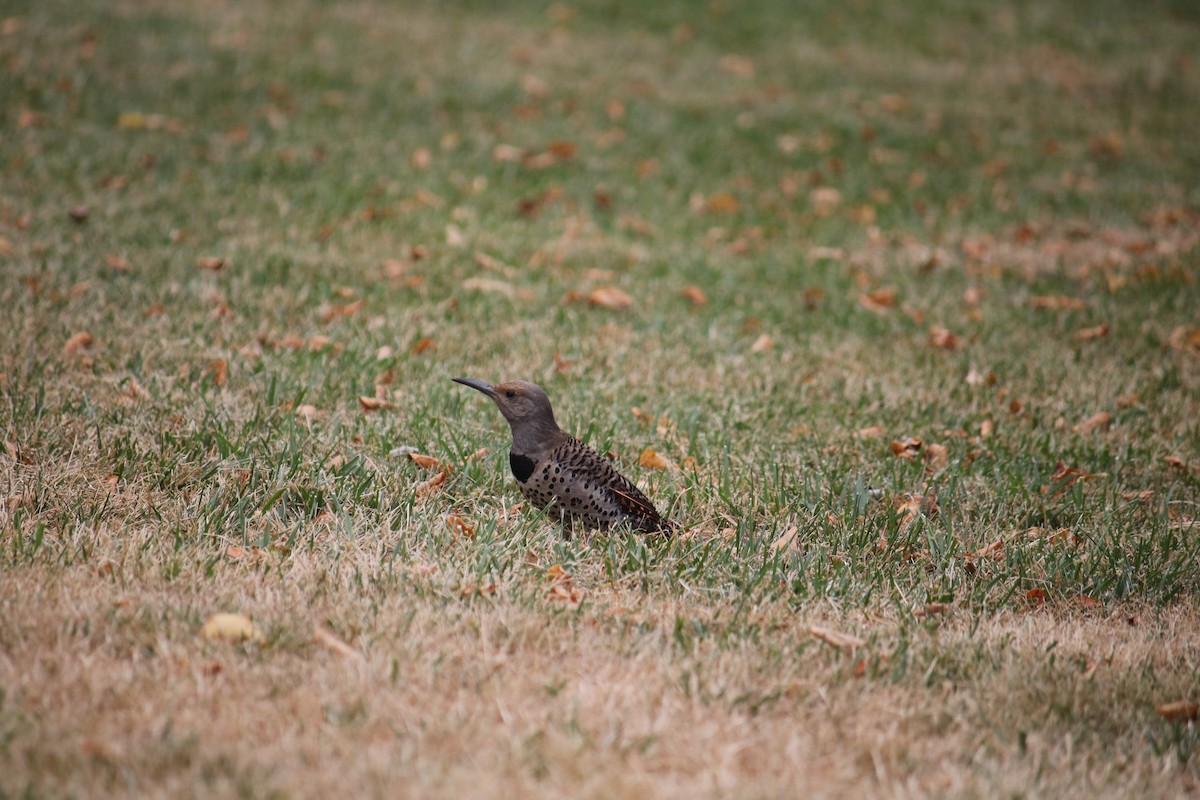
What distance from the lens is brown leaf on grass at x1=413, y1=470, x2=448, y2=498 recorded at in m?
3.60

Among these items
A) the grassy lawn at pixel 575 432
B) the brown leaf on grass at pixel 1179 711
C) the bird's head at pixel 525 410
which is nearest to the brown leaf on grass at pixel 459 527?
the grassy lawn at pixel 575 432

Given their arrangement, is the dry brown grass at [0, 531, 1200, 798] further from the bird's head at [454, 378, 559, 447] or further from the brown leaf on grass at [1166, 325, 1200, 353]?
the brown leaf on grass at [1166, 325, 1200, 353]

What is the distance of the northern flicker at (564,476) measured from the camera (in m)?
3.31

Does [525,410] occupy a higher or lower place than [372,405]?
higher

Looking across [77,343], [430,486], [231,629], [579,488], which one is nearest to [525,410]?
[579,488]

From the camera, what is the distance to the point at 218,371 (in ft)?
A: 14.5

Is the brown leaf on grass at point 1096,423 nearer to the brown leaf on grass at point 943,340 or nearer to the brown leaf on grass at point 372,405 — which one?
the brown leaf on grass at point 943,340

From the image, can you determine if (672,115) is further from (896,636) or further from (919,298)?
(896,636)

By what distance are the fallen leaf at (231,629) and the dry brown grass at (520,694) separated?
0.12 ft

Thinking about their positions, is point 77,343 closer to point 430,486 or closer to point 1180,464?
point 430,486

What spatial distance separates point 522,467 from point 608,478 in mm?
273

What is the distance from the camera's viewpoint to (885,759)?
2443 millimetres

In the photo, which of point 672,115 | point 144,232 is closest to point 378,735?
point 144,232

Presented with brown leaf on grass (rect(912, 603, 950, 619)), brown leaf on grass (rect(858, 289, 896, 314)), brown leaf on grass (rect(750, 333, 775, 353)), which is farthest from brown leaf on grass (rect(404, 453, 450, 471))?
brown leaf on grass (rect(858, 289, 896, 314))
